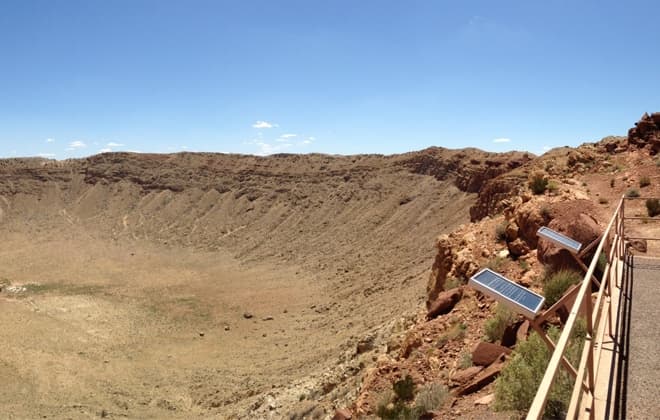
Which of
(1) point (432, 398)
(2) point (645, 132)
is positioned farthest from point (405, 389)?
(2) point (645, 132)

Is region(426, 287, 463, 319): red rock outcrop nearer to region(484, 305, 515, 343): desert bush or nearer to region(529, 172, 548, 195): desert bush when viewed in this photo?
region(484, 305, 515, 343): desert bush

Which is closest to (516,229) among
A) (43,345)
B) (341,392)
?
(341,392)

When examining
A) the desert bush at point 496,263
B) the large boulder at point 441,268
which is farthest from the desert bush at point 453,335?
the large boulder at point 441,268

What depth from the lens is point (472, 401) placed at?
694 centimetres

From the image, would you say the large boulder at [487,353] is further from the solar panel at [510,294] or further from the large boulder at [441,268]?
the large boulder at [441,268]

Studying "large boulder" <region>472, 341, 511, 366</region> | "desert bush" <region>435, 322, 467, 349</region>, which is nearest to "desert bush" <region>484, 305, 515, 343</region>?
"large boulder" <region>472, 341, 511, 366</region>

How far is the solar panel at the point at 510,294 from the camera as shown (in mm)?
4676

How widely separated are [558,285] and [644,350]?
283 centimetres

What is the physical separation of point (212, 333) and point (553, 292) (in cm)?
2606

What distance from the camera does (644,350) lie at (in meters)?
5.73

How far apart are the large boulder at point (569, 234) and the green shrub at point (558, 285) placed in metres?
0.81

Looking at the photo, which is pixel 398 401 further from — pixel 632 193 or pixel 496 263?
pixel 632 193

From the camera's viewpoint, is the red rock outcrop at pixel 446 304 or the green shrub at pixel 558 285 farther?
the red rock outcrop at pixel 446 304

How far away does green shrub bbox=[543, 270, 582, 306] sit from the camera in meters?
8.48
